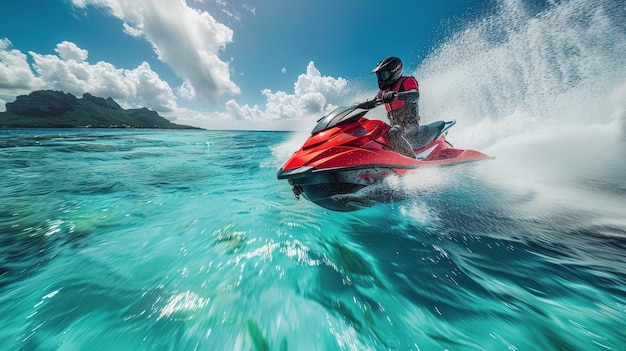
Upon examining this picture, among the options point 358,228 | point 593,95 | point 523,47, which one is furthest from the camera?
point 523,47

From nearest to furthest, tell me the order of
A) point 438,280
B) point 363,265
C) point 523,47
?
point 438,280 → point 363,265 → point 523,47

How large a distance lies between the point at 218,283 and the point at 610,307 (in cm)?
297

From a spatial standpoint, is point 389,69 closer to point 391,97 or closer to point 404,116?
point 404,116

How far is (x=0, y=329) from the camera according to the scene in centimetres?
149

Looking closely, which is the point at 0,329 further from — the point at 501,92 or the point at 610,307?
the point at 501,92

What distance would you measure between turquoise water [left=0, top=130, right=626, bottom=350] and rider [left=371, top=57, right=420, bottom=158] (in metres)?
1.07

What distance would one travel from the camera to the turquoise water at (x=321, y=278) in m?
1.42

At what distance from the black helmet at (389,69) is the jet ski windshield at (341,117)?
40.7 inches

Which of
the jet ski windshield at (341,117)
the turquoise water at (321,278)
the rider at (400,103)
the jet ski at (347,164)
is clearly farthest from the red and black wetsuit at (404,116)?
the turquoise water at (321,278)

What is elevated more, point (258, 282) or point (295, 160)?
point (295, 160)

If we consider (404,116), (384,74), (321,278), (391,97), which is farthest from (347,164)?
(384,74)

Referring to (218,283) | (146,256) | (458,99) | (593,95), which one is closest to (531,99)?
(593,95)

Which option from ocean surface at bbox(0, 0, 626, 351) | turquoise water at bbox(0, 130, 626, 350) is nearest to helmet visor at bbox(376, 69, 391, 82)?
ocean surface at bbox(0, 0, 626, 351)

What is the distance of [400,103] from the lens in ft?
11.8
